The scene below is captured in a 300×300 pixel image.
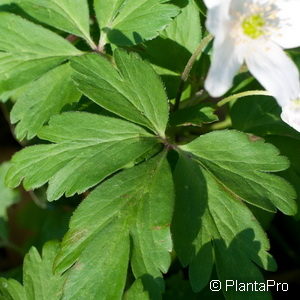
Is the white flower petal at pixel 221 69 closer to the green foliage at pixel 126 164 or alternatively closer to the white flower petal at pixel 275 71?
the white flower petal at pixel 275 71

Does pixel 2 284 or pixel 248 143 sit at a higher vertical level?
pixel 248 143

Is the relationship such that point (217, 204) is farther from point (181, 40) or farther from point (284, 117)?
point (181, 40)

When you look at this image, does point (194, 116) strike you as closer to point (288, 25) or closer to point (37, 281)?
Answer: point (288, 25)

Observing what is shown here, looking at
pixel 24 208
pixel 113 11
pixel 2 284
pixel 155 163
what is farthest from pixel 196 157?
pixel 24 208

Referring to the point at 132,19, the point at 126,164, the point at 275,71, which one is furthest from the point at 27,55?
the point at 275,71

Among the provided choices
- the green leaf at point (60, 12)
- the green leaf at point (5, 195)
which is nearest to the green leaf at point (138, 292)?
the green leaf at point (60, 12)

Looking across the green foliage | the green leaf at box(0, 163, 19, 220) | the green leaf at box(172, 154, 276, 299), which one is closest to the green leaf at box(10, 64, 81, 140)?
the green foliage
